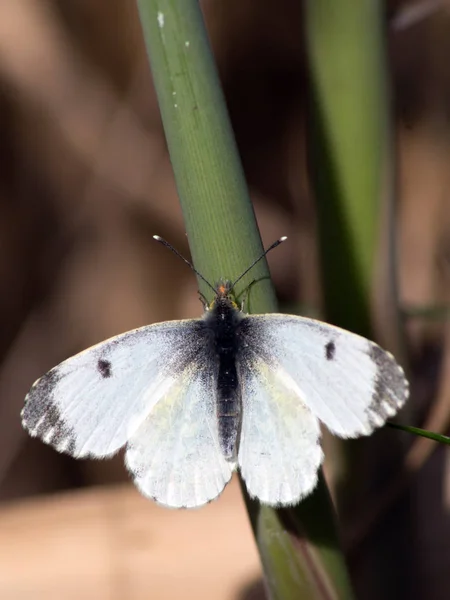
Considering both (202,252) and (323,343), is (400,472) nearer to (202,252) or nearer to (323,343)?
(323,343)

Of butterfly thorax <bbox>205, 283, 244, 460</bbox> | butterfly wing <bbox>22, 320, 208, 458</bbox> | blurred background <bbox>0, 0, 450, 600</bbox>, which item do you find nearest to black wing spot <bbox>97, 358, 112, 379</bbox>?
butterfly wing <bbox>22, 320, 208, 458</bbox>

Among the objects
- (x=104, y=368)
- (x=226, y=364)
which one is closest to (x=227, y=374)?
(x=226, y=364)

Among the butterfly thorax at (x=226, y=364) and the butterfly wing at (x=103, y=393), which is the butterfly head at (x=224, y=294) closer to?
the butterfly thorax at (x=226, y=364)

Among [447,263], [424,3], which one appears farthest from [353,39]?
[447,263]

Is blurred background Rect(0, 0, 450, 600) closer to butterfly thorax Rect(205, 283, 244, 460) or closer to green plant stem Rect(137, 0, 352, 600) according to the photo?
butterfly thorax Rect(205, 283, 244, 460)

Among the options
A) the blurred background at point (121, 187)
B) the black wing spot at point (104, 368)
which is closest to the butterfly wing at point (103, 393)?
the black wing spot at point (104, 368)
